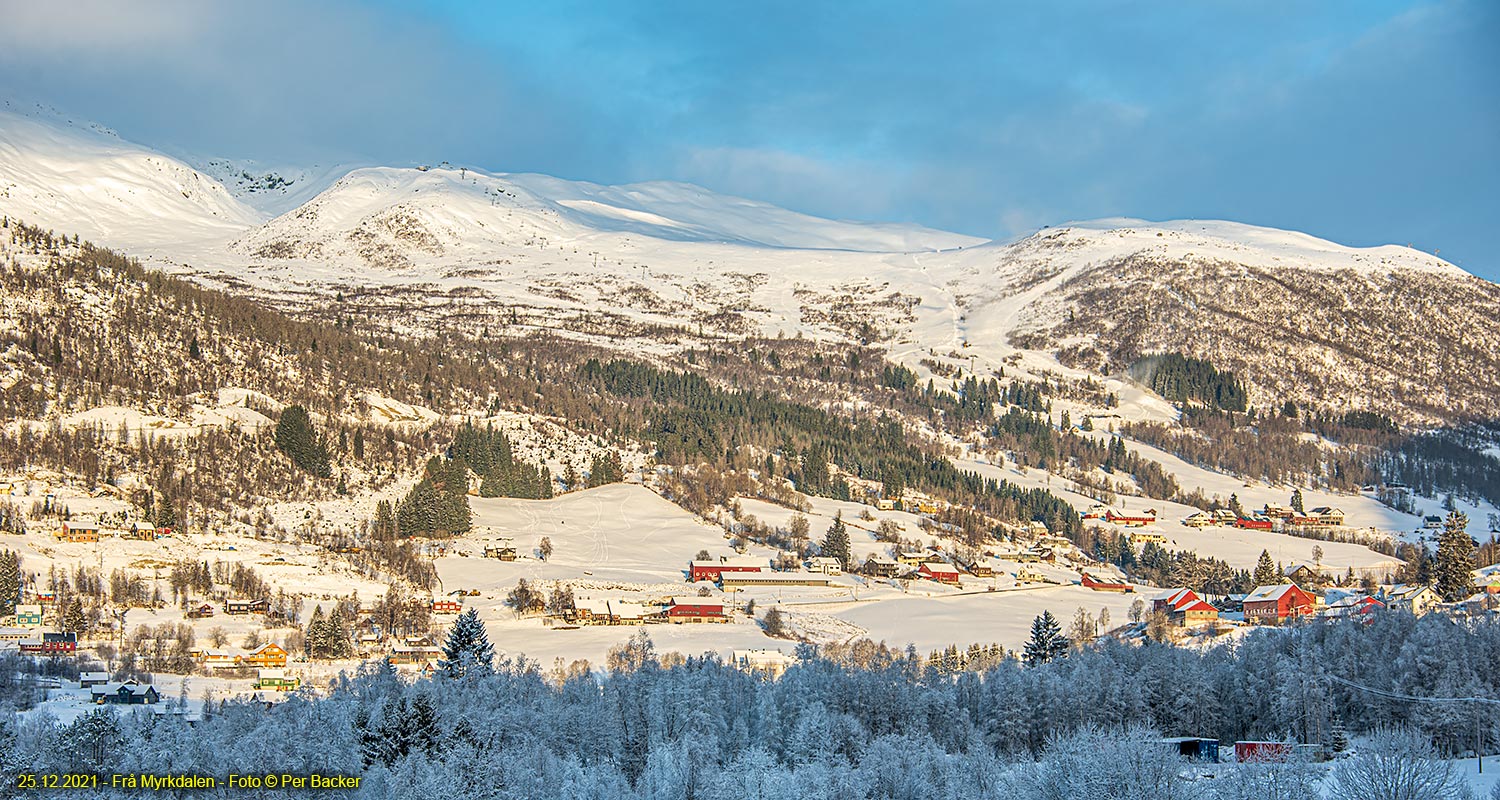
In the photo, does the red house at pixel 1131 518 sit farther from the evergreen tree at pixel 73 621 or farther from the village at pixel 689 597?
the evergreen tree at pixel 73 621

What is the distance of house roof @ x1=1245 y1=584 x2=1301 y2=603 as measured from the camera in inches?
3905

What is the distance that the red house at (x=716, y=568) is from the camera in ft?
364

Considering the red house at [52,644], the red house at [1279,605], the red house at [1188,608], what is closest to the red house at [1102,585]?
the red house at [1188,608]

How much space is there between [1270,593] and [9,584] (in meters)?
87.9

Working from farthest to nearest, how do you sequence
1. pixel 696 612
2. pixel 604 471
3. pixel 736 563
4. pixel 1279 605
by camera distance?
→ pixel 604 471 < pixel 736 563 < pixel 1279 605 < pixel 696 612

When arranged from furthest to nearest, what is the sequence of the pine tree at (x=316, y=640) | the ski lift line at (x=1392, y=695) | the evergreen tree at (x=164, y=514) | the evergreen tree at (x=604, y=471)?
the evergreen tree at (x=604, y=471) → the evergreen tree at (x=164, y=514) → the pine tree at (x=316, y=640) → the ski lift line at (x=1392, y=695)

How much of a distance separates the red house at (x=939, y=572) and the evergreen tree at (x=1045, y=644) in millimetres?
33474

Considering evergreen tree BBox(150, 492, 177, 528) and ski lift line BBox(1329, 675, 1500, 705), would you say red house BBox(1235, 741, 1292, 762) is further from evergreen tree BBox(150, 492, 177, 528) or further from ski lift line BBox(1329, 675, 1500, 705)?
evergreen tree BBox(150, 492, 177, 528)

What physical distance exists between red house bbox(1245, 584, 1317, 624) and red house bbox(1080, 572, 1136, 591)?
20430mm

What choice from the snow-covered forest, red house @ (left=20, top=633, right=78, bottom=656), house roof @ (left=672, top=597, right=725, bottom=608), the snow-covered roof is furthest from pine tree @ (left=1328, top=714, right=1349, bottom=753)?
red house @ (left=20, top=633, right=78, bottom=656)

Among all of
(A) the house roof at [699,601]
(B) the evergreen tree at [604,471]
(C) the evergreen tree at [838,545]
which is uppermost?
(B) the evergreen tree at [604,471]

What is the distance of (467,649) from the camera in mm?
73188

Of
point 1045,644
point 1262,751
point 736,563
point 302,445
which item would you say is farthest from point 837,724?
point 302,445

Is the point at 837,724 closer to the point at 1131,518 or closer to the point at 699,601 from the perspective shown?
the point at 699,601
